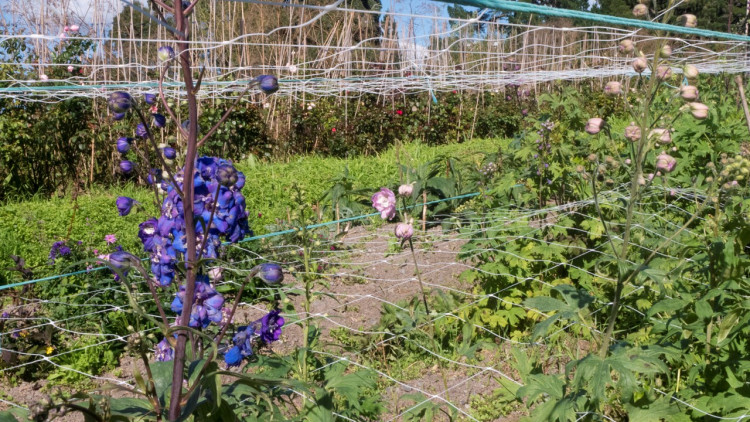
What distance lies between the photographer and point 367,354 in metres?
2.65

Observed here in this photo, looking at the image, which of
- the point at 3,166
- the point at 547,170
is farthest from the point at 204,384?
the point at 3,166

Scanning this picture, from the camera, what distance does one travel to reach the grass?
3.61m

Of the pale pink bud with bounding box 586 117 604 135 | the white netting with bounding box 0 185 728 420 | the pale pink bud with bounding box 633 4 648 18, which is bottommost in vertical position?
the white netting with bounding box 0 185 728 420

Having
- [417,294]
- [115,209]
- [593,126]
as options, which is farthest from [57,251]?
[593,126]

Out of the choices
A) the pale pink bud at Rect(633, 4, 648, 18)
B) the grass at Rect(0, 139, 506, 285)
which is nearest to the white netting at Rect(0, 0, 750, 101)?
the grass at Rect(0, 139, 506, 285)

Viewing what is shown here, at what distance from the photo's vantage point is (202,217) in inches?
41.8

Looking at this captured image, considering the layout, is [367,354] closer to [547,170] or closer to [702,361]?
[702,361]

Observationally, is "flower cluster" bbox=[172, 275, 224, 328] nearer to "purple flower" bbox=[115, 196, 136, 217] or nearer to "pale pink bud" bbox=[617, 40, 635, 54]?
"purple flower" bbox=[115, 196, 136, 217]

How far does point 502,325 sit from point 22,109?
4.79 meters

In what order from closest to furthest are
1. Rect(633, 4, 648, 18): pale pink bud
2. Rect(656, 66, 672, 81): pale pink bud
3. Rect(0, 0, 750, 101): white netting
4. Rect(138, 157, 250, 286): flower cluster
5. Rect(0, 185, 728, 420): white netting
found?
Rect(138, 157, 250, 286): flower cluster → Rect(656, 66, 672, 81): pale pink bud → Rect(633, 4, 648, 18): pale pink bud → Rect(0, 185, 728, 420): white netting → Rect(0, 0, 750, 101): white netting

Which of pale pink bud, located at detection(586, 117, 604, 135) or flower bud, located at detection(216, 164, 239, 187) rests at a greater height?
pale pink bud, located at detection(586, 117, 604, 135)

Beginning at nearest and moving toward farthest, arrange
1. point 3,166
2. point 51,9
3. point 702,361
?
1. point 702,361
2. point 3,166
3. point 51,9

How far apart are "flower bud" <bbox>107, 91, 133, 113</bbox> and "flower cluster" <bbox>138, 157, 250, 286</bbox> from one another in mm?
151

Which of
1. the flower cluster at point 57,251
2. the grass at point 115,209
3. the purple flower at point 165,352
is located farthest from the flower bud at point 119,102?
the flower cluster at point 57,251
